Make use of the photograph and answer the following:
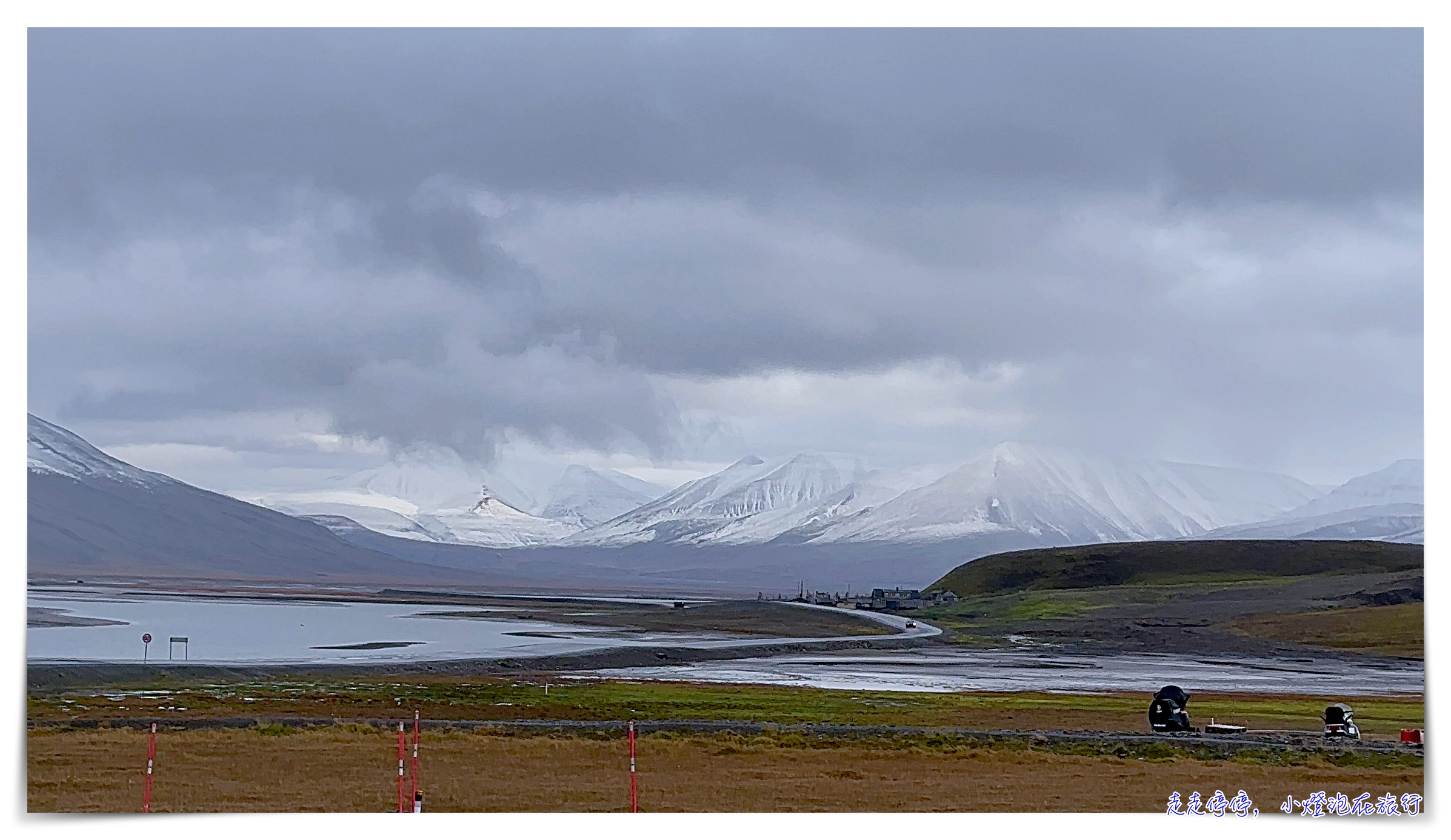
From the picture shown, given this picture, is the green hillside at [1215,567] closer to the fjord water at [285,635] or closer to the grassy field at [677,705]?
the fjord water at [285,635]

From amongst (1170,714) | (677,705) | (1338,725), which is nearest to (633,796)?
(1170,714)

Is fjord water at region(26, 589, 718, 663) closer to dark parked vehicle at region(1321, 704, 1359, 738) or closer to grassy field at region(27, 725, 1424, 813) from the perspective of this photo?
grassy field at region(27, 725, 1424, 813)

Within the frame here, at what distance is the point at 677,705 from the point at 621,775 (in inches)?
772

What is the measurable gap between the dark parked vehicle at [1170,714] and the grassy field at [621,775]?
6260 millimetres

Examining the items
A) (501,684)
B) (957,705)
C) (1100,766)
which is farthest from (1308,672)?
(1100,766)

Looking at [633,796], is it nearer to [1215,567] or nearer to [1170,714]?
[1170,714]

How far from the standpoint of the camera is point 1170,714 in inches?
1548

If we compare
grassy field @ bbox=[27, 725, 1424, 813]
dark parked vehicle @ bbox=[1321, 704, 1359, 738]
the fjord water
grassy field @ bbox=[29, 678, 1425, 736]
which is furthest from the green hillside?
grassy field @ bbox=[27, 725, 1424, 813]

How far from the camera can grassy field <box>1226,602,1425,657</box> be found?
316ft

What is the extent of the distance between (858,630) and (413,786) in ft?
310

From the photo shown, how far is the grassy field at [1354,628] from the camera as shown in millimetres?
96375

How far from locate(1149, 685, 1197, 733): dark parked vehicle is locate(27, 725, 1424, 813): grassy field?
626 centimetres

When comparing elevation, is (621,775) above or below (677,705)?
above

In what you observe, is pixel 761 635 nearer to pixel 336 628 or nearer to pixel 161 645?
pixel 336 628
